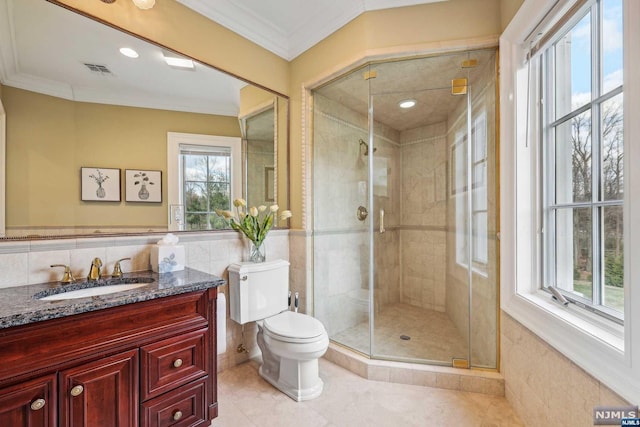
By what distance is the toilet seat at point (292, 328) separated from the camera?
167cm

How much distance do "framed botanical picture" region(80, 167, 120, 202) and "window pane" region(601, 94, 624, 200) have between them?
2385 mm

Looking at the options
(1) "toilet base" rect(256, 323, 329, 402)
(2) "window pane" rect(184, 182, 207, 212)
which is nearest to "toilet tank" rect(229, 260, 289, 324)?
(1) "toilet base" rect(256, 323, 329, 402)

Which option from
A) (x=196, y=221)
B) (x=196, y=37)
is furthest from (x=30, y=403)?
(x=196, y=37)

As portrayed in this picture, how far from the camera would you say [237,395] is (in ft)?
5.72

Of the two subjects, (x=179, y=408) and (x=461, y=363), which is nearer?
(x=179, y=408)

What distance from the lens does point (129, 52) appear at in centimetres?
161

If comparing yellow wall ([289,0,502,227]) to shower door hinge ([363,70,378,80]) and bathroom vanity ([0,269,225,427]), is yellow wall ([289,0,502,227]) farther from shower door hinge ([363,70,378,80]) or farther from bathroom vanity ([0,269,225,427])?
bathroom vanity ([0,269,225,427])

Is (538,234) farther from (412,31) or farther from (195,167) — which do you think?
(195,167)

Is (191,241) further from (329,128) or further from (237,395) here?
(329,128)

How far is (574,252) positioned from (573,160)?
449 mm

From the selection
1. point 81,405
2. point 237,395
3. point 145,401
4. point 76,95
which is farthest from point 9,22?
point 237,395

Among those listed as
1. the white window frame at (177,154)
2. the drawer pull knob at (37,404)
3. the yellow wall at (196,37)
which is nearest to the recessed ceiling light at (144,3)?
the yellow wall at (196,37)

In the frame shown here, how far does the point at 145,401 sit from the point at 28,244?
0.92 metres

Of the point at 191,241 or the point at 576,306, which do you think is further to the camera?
the point at 191,241
